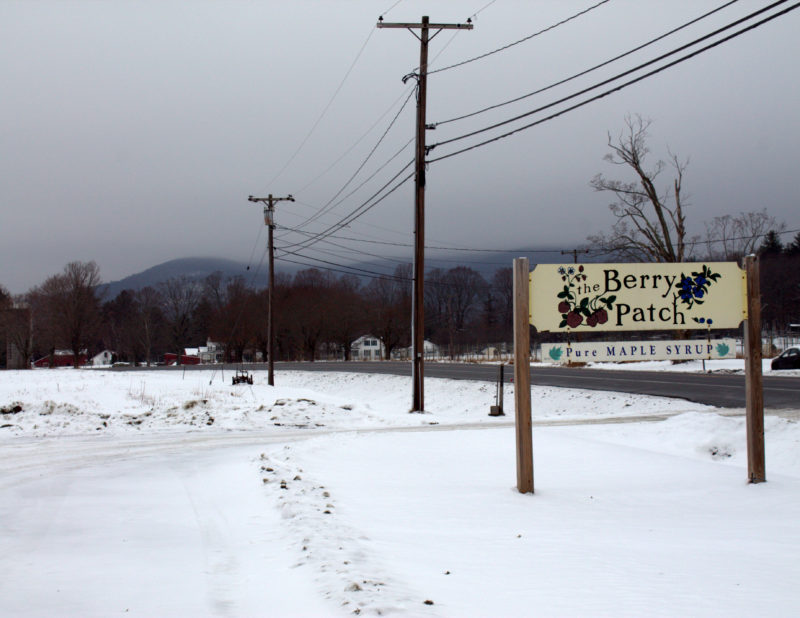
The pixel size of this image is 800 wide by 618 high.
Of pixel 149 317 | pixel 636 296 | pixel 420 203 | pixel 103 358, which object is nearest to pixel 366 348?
pixel 149 317

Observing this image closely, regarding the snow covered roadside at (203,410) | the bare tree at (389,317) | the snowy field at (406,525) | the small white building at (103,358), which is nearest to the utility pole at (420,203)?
the snow covered roadside at (203,410)

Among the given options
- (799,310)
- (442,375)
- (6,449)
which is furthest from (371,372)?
(799,310)

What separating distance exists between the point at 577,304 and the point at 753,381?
8.25 feet

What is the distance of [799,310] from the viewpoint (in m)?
80.2

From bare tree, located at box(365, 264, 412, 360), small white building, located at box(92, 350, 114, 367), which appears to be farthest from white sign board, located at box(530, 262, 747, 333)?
small white building, located at box(92, 350, 114, 367)

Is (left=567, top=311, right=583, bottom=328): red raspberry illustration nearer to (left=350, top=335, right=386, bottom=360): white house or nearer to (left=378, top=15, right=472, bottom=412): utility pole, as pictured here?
(left=378, top=15, right=472, bottom=412): utility pole

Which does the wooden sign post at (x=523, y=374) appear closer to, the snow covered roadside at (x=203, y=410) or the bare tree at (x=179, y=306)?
the snow covered roadside at (x=203, y=410)

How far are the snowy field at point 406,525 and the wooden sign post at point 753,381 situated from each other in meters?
0.32

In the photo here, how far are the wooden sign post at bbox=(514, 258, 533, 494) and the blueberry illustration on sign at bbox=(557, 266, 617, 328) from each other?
506 millimetres

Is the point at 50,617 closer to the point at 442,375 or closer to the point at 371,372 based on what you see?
the point at 442,375

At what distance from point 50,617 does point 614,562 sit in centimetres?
419

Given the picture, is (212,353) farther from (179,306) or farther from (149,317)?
(179,306)

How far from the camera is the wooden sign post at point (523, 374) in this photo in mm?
8477

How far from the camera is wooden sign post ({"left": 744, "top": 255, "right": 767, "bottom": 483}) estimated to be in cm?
895
